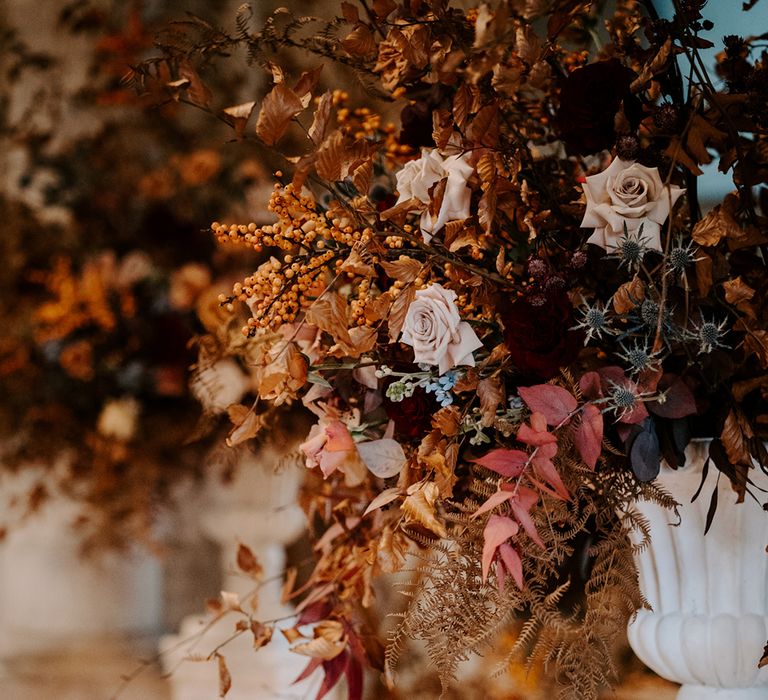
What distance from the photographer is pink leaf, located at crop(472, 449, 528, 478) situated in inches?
19.7

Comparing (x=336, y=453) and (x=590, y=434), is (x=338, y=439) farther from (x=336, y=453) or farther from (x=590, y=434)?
(x=590, y=434)

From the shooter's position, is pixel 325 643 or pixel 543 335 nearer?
pixel 543 335

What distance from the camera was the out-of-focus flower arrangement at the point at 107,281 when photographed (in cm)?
136

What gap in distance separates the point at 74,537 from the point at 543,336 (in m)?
1.13

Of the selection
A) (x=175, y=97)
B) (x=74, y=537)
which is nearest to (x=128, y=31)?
(x=74, y=537)

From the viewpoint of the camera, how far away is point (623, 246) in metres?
0.51

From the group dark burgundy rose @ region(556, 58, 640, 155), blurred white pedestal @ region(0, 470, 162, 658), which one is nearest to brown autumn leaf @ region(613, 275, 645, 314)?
dark burgundy rose @ region(556, 58, 640, 155)

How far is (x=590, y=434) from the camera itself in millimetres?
495

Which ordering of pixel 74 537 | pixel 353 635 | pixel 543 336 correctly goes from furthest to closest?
pixel 74 537, pixel 353 635, pixel 543 336

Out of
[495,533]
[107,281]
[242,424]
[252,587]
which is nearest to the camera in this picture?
[495,533]

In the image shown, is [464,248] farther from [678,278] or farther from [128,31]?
[128,31]

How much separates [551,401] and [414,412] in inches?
3.6

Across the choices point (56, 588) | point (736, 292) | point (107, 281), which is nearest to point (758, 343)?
point (736, 292)

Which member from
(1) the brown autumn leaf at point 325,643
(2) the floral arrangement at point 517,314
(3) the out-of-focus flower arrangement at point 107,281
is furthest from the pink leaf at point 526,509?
(3) the out-of-focus flower arrangement at point 107,281
